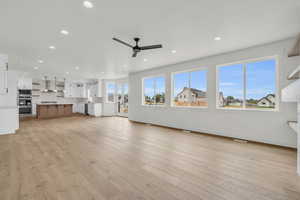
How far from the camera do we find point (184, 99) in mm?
5848

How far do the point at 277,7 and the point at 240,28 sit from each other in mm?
716

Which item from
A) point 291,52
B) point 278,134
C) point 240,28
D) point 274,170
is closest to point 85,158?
point 274,170

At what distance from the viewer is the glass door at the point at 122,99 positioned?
10.0 metres

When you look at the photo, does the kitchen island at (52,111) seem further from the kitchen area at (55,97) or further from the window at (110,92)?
the window at (110,92)

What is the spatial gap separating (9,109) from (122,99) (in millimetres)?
6109

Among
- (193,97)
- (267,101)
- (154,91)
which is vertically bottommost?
(267,101)

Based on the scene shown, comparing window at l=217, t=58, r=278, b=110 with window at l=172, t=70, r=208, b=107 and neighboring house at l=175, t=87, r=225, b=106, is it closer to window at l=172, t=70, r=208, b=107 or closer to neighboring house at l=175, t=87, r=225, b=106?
neighboring house at l=175, t=87, r=225, b=106

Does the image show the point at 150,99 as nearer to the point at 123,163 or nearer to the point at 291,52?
the point at 123,163

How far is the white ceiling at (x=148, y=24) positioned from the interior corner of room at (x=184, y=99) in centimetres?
2

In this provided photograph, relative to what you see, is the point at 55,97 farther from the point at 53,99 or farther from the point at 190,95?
the point at 190,95

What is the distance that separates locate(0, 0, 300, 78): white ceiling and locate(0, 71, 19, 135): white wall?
63.8 inches

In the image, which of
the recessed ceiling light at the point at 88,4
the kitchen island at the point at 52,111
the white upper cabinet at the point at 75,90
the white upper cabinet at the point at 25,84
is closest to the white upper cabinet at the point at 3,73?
the recessed ceiling light at the point at 88,4

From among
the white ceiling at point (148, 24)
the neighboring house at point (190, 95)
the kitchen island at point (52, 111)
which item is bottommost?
the kitchen island at point (52, 111)

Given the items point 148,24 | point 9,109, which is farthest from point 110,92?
point 148,24
